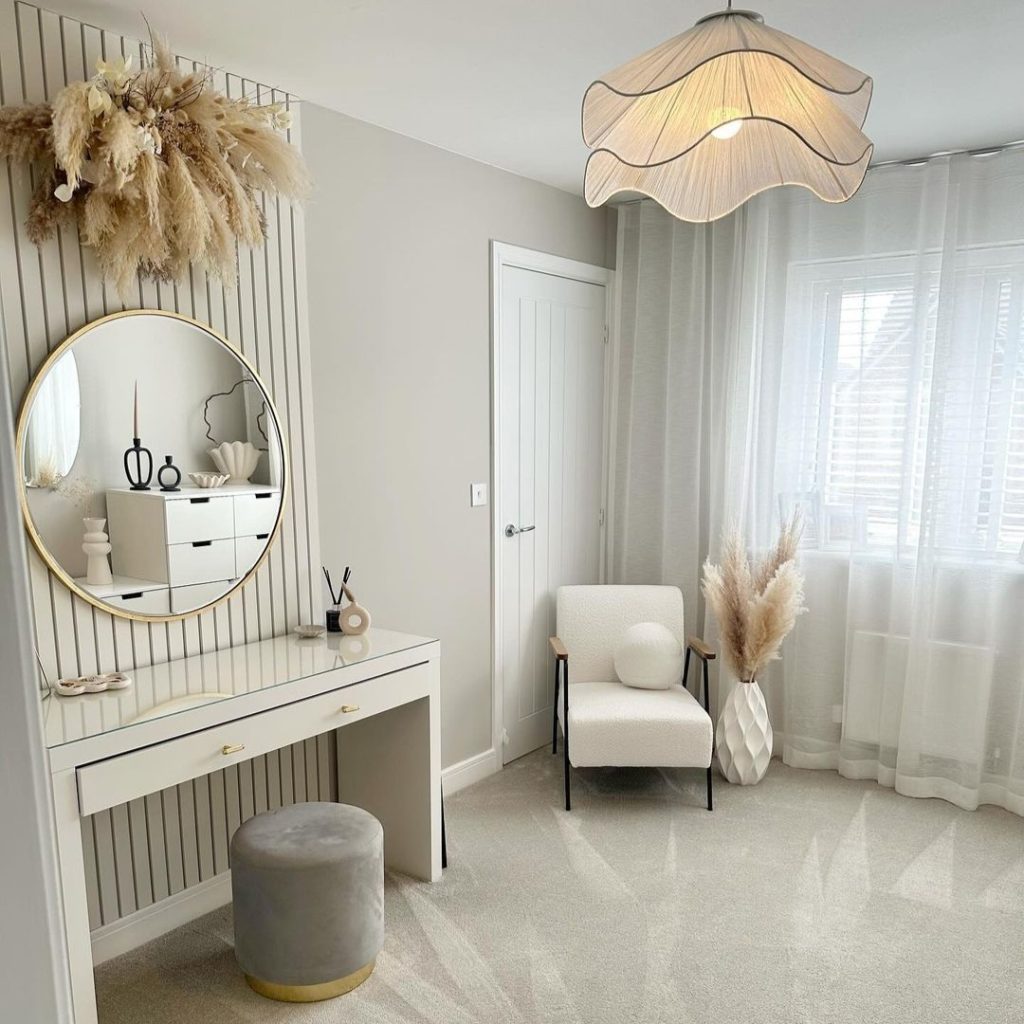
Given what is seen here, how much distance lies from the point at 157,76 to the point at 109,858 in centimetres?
210

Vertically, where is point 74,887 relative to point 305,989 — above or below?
above

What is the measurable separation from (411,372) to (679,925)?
2069mm

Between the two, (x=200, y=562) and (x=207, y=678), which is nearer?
(x=207, y=678)

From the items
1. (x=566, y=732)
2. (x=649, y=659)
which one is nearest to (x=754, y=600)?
(x=649, y=659)

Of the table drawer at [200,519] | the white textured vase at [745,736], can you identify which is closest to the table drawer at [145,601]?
the table drawer at [200,519]

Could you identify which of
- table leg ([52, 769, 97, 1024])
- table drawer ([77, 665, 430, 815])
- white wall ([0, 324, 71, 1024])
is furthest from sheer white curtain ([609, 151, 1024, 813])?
white wall ([0, 324, 71, 1024])

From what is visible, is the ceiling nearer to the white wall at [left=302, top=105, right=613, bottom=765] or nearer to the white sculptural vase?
the white wall at [left=302, top=105, right=613, bottom=765]

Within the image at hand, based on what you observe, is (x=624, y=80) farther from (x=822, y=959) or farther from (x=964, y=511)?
(x=964, y=511)

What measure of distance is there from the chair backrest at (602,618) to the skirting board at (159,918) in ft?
5.54

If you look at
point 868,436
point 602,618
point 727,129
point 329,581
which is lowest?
point 602,618

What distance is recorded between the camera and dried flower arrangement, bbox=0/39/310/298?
2066 mm

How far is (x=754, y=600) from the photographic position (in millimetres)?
3596

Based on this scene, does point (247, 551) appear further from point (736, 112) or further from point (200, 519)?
point (736, 112)

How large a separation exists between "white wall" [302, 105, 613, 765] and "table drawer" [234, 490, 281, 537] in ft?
0.74
